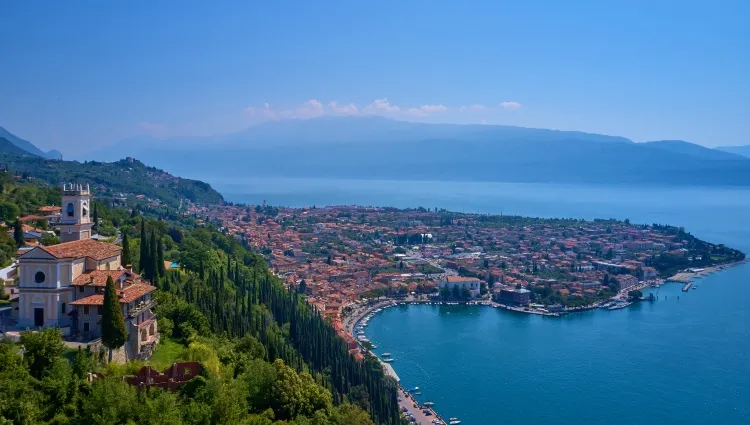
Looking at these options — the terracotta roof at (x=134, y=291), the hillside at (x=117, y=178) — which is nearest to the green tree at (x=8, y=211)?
the terracotta roof at (x=134, y=291)

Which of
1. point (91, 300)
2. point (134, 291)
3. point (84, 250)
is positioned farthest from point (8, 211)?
point (91, 300)

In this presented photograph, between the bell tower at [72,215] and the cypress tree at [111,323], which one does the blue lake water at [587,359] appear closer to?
the bell tower at [72,215]

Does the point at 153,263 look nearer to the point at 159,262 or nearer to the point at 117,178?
the point at 159,262

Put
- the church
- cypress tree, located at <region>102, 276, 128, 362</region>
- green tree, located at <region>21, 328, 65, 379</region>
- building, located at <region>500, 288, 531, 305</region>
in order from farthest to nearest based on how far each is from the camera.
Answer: building, located at <region>500, 288, 531, 305</region> → the church → cypress tree, located at <region>102, 276, 128, 362</region> → green tree, located at <region>21, 328, 65, 379</region>

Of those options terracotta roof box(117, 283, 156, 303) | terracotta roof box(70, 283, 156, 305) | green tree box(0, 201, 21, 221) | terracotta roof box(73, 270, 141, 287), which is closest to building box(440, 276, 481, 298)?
green tree box(0, 201, 21, 221)

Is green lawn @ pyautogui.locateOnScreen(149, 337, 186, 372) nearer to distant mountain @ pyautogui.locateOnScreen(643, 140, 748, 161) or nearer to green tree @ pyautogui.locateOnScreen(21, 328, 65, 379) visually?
green tree @ pyautogui.locateOnScreen(21, 328, 65, 379)

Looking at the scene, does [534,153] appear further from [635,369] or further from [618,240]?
[635,369]
